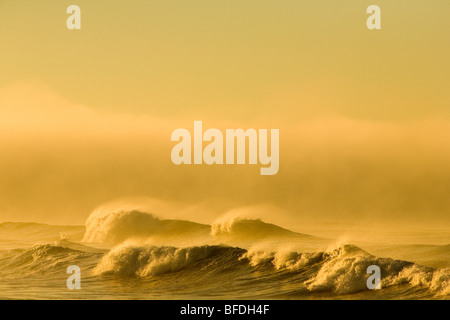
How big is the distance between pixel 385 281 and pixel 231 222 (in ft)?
7.93

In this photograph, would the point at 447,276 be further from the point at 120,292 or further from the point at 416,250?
the point at 120,292

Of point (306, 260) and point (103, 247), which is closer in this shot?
point (306, 260)

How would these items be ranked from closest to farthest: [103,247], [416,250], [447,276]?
[447,276], [416,250], [103,247]

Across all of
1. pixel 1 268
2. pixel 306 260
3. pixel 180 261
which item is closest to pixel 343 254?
pixel 306 260

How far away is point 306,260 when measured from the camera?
10.9 meters

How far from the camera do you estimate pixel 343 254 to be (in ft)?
35.7

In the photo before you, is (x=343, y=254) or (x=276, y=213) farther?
(x=276, y=213)
